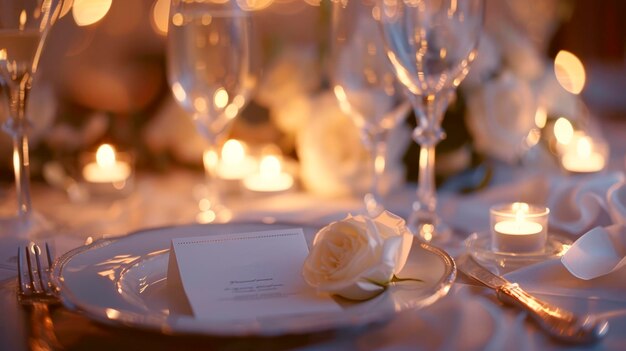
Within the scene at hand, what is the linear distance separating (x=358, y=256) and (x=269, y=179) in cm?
72

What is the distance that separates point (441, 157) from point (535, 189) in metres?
0.17

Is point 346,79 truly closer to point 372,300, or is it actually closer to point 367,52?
point 367,52

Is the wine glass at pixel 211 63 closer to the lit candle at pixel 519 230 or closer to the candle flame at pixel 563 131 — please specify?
the lit candle at pixel 519 230

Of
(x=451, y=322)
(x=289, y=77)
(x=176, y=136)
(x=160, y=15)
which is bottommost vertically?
(x=451, y=322)

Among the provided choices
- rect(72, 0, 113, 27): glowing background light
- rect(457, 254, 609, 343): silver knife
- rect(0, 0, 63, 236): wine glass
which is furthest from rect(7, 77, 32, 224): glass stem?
rect(72, 0, 113, 27): glowing background light

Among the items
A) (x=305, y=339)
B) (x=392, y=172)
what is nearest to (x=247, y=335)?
(x=305, y=339)

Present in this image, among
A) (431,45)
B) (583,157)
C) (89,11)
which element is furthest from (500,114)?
(89,11)

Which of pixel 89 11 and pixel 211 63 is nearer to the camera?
pixel 211 63

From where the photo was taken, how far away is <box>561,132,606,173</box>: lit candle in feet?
4.69

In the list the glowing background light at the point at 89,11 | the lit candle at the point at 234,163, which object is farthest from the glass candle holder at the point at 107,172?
the glowing background light at the point at 89,11

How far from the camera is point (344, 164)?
4.48 feet

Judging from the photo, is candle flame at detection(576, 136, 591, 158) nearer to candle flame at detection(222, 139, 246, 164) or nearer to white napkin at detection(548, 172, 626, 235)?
white napkin at detection(548, 172, 626, 235)

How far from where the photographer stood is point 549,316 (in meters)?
0.69

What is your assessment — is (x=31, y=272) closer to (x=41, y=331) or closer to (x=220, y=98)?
(x=41, y=331)
